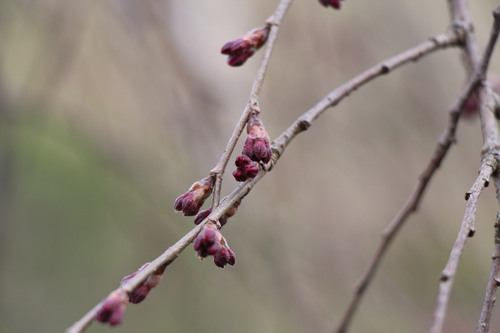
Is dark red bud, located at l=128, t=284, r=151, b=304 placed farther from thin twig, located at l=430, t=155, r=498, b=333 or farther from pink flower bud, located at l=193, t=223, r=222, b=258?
thin twig, located at l=430, t=155, r=498, b=333

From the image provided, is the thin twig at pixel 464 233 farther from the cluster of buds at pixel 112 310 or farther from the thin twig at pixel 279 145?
the cluster of buds at pixel 112 310

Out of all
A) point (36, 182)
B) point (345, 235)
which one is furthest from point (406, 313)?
point (36, 182)

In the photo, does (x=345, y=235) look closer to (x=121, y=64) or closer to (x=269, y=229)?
(x=269, y=229)

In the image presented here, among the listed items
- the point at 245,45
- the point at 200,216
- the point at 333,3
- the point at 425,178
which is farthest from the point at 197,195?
the point at 425,178

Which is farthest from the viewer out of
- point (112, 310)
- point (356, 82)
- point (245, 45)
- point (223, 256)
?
point (356, 82)

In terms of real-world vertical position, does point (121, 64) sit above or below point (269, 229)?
above

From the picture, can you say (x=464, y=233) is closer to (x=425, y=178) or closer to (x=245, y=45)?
(x=245, y=45)

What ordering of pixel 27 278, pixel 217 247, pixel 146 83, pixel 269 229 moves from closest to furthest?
1. pixel 217 247
2. pixel 269 229
3. pixel 146 83
4. pixel 27 278

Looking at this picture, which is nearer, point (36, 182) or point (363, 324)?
point (363, 324)
